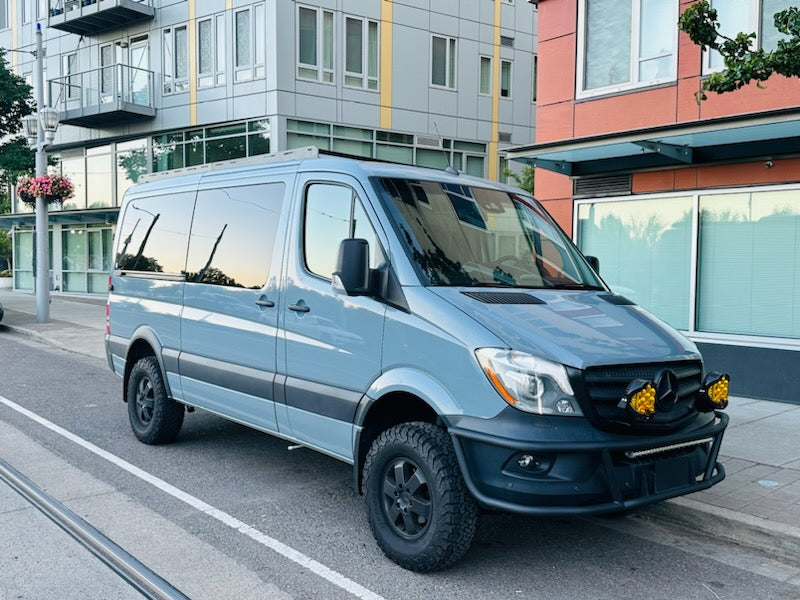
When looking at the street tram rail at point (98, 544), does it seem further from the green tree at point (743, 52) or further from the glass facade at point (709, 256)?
the glass facade at point (709, 256)

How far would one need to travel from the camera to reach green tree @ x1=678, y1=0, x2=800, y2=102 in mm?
5387

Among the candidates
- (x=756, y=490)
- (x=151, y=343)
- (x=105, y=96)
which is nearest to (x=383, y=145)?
(x=105, y=96)

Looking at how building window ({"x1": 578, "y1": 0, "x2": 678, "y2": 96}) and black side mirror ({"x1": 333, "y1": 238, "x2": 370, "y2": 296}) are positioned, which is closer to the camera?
black side mirror ({"x1": 333, "y1": 238, "x2": 370, "y2": 296})

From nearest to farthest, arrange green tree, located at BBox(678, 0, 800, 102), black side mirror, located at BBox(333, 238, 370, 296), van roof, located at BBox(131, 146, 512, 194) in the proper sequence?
1. black side mirror, located at BBox(333, 238, 370, 296)
2. van roof, located at BBox(131, 146, 512, 194)
3. green tree, located at BBox(678, 0, 800, 102)

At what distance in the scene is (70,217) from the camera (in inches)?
1097

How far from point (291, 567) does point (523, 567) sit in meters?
1.33

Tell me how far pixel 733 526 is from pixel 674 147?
5771 millimetres

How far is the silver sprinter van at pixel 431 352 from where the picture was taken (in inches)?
154

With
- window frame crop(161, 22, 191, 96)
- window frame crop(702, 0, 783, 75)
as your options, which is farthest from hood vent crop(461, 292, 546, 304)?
window frame crop(161, 22, 191, 96)

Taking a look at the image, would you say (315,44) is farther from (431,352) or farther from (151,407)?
(431,352)

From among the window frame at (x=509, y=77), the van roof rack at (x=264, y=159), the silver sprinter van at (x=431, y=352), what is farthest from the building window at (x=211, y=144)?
the silver sprinter van at (x=431, y=352)

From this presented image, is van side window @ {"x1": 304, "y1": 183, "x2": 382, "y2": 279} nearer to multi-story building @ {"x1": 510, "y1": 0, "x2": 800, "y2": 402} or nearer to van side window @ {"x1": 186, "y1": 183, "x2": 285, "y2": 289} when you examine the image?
van side window @ {"x1": 186, "y1": 183, "x2": 285, "y2": 289}

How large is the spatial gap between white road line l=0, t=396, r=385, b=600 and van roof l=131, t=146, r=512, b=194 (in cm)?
235

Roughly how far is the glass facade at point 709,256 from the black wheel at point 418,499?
663 centimetres
